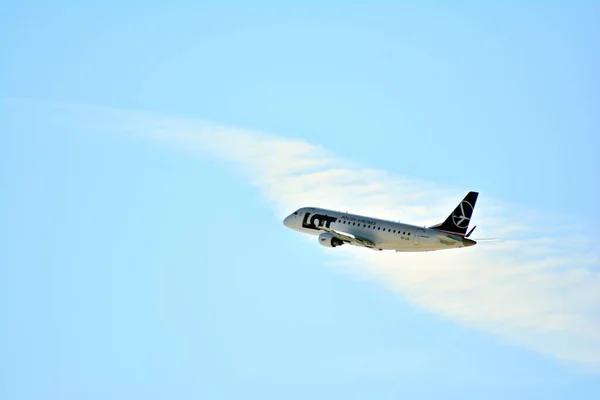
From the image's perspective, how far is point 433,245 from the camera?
7726 inches

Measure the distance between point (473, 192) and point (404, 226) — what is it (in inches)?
386

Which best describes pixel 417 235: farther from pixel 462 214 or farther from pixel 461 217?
pixel 462 214

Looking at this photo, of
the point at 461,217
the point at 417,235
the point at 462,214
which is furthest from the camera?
the point at 417,235

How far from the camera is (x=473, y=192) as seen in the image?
197125mm

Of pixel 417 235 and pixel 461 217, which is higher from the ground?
pixel 461 217

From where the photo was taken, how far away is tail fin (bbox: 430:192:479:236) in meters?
196

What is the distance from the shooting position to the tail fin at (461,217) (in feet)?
645

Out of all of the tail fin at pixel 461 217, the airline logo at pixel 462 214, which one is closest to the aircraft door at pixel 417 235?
the tail fin at pixel 461 217

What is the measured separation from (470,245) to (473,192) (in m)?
7.02

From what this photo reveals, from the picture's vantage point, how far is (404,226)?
19950cm

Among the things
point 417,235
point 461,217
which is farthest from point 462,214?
point 417,235

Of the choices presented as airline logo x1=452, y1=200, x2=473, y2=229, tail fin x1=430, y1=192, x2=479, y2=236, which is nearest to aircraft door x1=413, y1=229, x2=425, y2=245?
tail fin x1=430, y1=192, x2=479, y2=236

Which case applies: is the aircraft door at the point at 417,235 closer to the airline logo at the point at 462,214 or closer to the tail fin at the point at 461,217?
the tail fin at the point at 461,217

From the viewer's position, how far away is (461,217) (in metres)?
197
